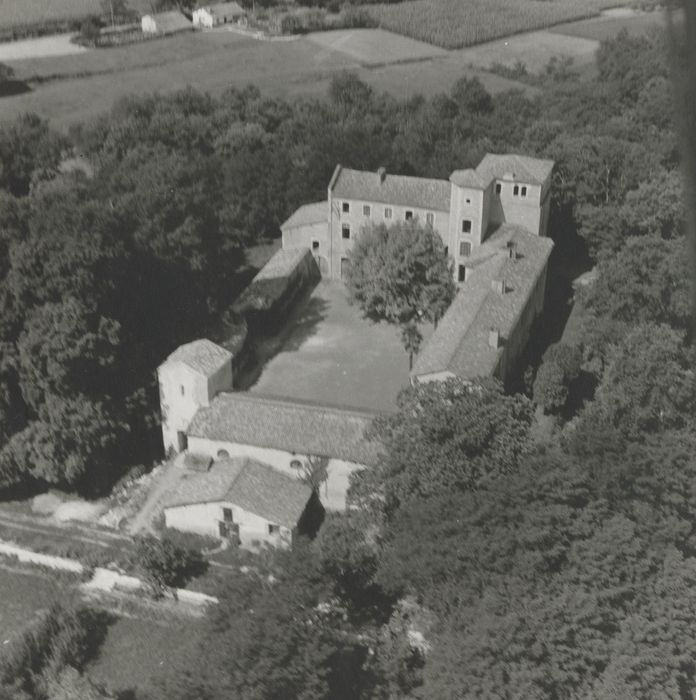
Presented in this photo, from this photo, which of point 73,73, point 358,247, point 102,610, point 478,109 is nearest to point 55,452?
point 102,610

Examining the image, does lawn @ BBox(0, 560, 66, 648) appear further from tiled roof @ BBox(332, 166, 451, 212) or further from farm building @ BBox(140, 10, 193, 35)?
farm building @ BBox(140, 10, 193, 35)

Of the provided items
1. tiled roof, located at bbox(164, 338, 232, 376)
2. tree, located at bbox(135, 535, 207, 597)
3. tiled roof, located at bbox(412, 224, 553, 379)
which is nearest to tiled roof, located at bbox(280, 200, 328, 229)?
tiled roof, located at bbox(412, 224, 553, 379)

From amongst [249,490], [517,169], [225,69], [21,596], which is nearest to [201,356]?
[249,490]

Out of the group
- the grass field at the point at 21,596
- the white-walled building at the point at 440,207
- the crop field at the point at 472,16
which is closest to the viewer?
the grass field at the point at 21,596

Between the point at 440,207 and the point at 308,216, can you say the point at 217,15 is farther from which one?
the point at 440,207

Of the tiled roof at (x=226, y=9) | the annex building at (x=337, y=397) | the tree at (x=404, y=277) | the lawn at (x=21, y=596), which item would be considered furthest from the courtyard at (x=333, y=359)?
the tiled roof at (x=226, y=9)

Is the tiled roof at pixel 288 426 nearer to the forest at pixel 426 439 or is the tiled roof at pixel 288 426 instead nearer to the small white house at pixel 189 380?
the small white house at pixel 189 380
